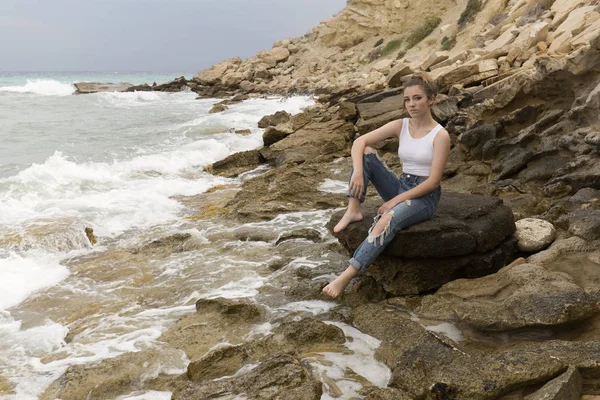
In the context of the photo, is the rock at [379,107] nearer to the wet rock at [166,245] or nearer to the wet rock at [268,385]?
the wet rock at [166,245]

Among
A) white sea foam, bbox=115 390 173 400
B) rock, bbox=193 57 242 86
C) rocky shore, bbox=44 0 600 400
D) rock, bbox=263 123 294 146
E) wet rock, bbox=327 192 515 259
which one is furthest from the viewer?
rock, bbox=193 57 242 86

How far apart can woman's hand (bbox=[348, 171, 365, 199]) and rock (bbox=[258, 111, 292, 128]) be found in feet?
42.1

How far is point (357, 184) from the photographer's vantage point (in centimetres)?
472

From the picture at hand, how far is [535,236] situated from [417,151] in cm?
155

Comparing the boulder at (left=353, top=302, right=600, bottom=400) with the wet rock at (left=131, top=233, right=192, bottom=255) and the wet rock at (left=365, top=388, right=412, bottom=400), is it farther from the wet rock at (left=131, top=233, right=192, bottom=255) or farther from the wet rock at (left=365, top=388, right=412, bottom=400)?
the wet rock at (left=131, top=233, right=192, bottom=255)

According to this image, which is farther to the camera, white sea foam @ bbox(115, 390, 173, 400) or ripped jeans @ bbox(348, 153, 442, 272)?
ripped jeans @ bbox(348, 153, 442, 272)

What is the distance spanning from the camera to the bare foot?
490cm

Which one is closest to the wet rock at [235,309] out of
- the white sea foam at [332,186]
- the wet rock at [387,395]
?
the wet rock at [387,395]

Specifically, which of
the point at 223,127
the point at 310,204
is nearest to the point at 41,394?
the point at 310,204

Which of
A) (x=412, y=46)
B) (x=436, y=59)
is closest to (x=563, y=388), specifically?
(x=436, y=59)

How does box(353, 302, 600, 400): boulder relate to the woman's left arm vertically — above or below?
below

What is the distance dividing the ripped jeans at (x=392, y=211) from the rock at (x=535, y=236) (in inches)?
40.3

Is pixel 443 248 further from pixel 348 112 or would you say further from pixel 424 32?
pixel 424 32

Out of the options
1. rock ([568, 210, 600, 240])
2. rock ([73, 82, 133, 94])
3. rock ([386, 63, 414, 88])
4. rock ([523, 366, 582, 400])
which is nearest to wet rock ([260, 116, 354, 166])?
rock ([386, 63, 414, 88])
